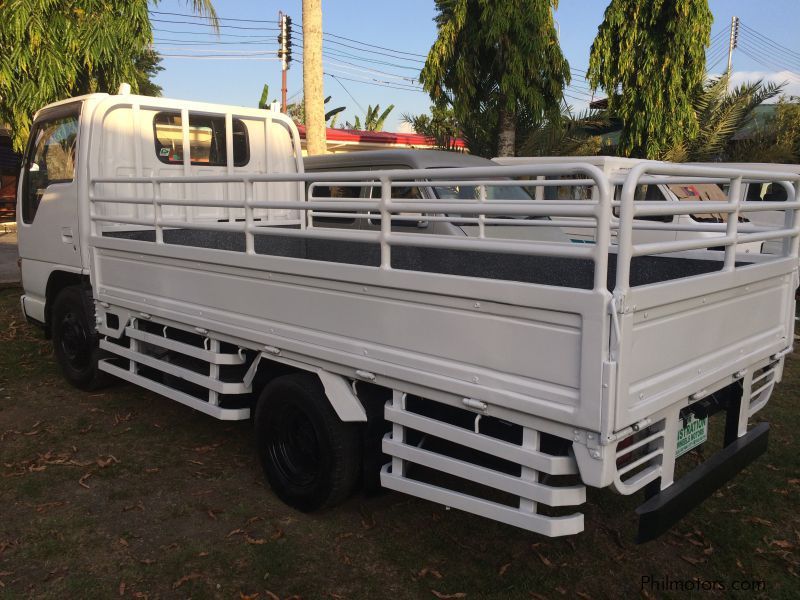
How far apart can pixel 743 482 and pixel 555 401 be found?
7.78 ft

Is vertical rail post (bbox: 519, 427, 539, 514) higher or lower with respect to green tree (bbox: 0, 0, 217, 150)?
lower

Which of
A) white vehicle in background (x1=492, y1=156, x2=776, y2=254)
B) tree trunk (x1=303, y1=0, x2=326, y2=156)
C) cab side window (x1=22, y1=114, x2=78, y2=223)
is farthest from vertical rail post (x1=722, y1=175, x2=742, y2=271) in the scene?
tree trunk (x1=303, y1=0, x2=326, y2=156)

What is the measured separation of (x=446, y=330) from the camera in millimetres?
2814

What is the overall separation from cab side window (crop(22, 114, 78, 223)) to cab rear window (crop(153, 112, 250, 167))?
636 millimetres

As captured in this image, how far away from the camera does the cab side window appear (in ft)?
17.8

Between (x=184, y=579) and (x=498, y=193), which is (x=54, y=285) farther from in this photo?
(x=498, y=193)

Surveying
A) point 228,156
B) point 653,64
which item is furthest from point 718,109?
point 228,156

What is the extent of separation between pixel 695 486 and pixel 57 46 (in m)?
8.54

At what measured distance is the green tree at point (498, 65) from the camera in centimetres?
1174

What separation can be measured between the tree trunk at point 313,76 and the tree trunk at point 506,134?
391cm

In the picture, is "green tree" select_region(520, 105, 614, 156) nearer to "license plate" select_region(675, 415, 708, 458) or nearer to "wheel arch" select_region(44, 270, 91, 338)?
"wheel arch" select_region(44, 270, 91, 338)

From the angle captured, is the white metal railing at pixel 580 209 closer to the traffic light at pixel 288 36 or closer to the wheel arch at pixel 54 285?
the wheel arch at pixel 54 285

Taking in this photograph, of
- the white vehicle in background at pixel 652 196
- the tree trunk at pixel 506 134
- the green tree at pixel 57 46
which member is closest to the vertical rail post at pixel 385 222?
the white vehicle in background at pixel 652 196

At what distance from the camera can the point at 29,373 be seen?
6.35 meters
